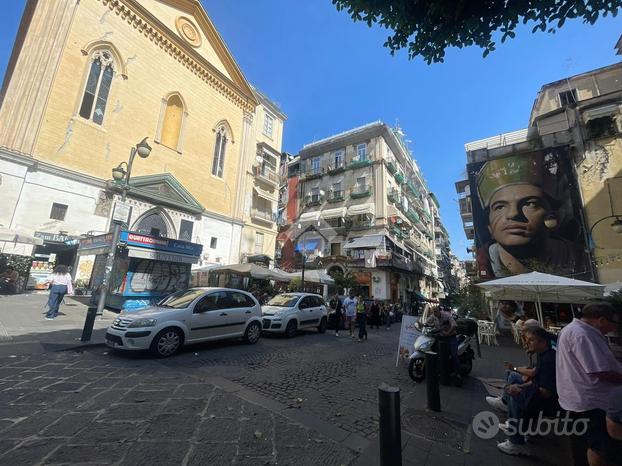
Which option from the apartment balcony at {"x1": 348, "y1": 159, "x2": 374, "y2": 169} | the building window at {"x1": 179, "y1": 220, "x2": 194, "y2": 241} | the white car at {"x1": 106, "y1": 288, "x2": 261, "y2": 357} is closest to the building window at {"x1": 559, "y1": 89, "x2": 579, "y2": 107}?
the apartment balcony at {"x1": 348, "y1": 159, "x2": 374, "y2": 169}

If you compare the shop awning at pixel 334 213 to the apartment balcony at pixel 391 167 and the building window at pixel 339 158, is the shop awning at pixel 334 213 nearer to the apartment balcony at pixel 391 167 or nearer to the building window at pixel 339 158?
the building window at pixel 339 158

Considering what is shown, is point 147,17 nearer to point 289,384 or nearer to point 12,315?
point 12,315

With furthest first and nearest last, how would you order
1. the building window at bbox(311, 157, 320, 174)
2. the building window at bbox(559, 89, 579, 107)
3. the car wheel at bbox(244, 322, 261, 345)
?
1. the building window at bbox(311, 157, 320, 174)
2. the building window at bbox(559, 89, 579, 107)
3. the car wheel at bbox(244, 322, 261, 345)

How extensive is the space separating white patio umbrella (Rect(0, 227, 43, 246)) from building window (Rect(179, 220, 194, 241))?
7.04 meters

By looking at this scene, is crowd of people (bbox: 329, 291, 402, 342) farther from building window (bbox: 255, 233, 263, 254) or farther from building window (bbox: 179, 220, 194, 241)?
building window (bbox: 255, 233, 263, 254)

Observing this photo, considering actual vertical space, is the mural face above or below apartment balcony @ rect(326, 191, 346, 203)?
below

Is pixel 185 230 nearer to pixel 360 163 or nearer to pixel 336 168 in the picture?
pixel 336 168

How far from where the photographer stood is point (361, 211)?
2872 centimetres

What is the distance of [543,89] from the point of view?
21.4m

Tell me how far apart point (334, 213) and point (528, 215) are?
17.1m

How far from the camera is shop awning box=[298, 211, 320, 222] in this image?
31906 millimetres

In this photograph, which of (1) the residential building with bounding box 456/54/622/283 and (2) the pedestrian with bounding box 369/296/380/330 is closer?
(1) the residential building with bounding box 456/54/622/283

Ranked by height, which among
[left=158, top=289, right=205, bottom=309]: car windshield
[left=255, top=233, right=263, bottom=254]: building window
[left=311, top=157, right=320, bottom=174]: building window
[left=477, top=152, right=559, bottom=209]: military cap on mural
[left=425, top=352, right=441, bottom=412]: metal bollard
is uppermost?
[left=311, top=157, right=320, bottom=174]: building window

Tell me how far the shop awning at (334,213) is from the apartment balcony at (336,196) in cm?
114
